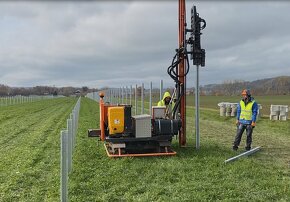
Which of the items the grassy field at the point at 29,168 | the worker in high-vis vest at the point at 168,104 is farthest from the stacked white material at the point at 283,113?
the grassy field at the point at 29,168

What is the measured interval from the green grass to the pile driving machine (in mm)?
566

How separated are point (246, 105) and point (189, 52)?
2479 millimetres

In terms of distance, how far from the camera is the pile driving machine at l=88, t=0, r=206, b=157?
10.3 meters

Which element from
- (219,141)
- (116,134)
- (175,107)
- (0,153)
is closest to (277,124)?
(219,141)

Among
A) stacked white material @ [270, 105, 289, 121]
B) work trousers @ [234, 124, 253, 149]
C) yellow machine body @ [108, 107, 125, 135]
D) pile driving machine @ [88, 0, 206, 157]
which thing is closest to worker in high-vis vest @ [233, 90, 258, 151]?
work trousers @ [234, 124, 253, 149]

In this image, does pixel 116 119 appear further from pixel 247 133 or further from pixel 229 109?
pixel 229 109

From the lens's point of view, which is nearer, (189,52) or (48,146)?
(189,52)

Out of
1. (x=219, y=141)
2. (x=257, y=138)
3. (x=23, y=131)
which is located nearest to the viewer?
(x=219, y=141)

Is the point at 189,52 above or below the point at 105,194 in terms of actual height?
above

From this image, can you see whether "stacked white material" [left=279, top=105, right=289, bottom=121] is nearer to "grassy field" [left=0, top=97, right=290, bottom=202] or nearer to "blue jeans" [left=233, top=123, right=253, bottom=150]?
"grassy field" [left=0, top=97, right=290, bottom=202]

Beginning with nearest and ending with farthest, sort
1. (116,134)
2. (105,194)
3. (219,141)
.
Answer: (105,194) < (116,134) < (219,141)

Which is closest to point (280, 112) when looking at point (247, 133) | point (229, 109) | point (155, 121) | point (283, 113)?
point (283, 113)

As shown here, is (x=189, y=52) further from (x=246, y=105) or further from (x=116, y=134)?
(x=116, y=134)

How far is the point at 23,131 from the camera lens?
16812 millimetres
